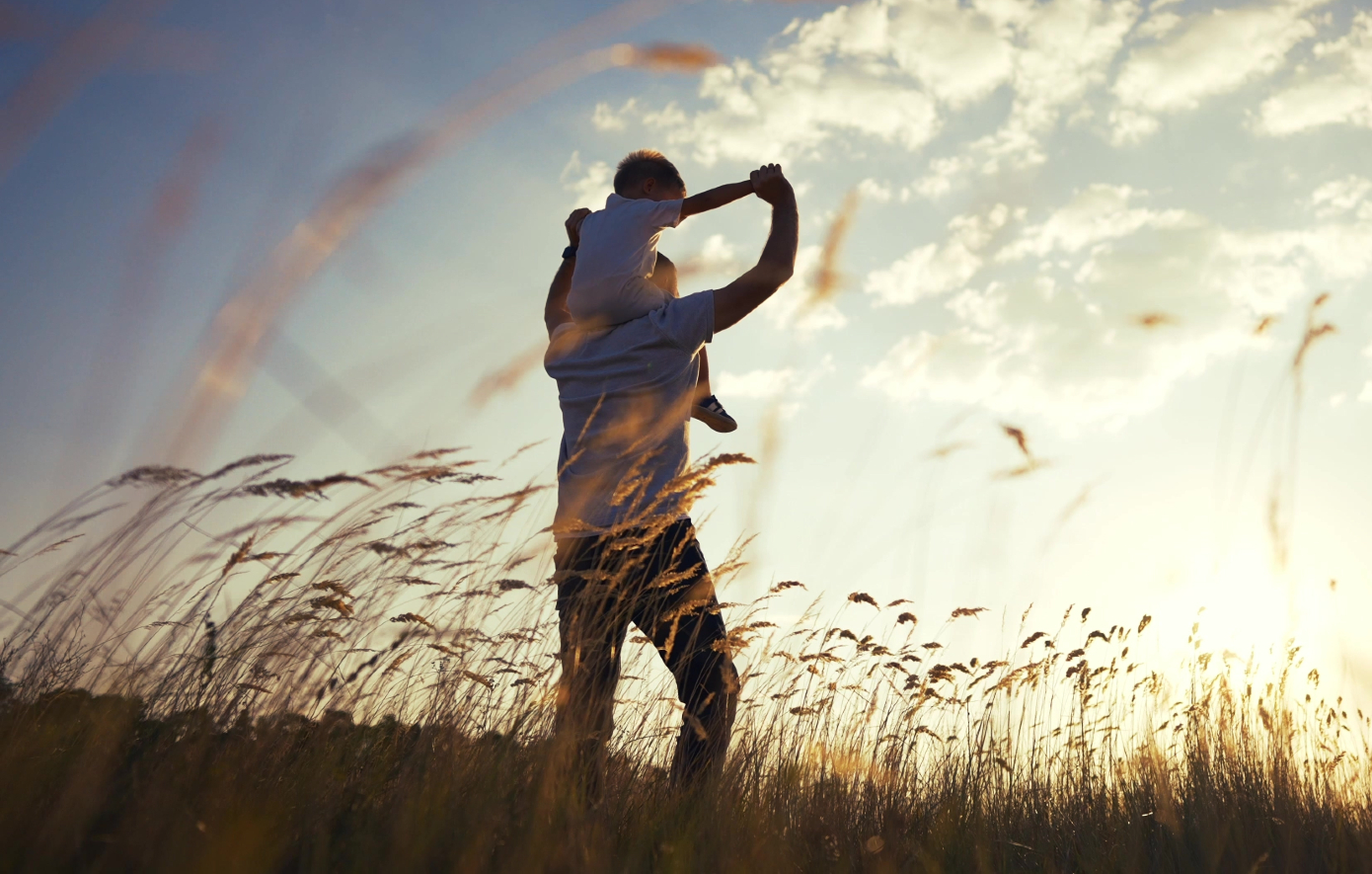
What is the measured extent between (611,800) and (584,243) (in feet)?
4.78

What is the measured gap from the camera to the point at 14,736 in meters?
1.78

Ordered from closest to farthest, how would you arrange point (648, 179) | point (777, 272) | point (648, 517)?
point (648, 517)
point (777, 272)
point (648, 179)

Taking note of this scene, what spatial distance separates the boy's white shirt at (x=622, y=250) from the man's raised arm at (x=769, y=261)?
233mm

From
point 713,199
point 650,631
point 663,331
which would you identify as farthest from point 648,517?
point 713,199

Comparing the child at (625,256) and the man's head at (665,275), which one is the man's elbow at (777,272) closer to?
the child at (625,256)

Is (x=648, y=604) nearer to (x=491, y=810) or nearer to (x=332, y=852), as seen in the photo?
(x=491, y=810)

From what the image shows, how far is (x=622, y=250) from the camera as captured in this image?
7.70 feet

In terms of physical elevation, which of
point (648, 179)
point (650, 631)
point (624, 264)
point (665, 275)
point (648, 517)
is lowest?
point (650, 631)

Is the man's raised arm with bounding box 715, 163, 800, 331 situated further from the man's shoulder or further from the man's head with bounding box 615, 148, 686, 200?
the man's head with bounding box 615, 148, 686, 200

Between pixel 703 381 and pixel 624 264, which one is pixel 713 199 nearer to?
pixel 624 264

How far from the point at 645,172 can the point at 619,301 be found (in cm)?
48

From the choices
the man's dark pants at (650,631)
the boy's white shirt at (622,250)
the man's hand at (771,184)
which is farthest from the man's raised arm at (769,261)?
the man's dark pants at (650,631)

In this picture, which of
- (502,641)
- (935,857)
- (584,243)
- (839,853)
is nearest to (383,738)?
(502,641)

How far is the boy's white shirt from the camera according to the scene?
2340mm
